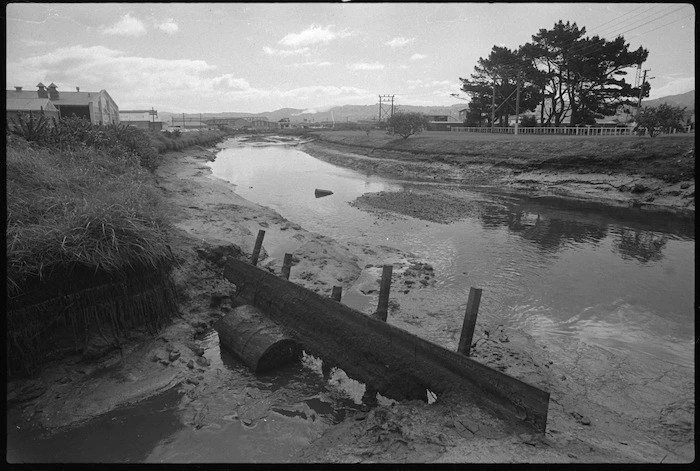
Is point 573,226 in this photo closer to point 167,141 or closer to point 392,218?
point 392,218

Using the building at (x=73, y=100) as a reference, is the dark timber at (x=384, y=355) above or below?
below

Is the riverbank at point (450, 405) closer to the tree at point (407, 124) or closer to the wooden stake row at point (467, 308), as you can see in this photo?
the wooden stake row at point (467, 308)

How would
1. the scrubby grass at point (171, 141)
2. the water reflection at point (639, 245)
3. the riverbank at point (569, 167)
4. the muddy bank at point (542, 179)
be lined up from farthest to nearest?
the scrubby grass at point (171, 141)
the riverbank at point (569, 167)
the muddy bank at point (542, 179)
the water reflection at point (639, 245)

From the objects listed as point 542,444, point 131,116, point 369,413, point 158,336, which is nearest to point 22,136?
point 158,336

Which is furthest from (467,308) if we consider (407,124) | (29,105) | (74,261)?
(407,124)

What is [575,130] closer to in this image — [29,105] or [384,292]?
[384,292]

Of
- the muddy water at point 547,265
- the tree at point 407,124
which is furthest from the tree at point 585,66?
the muddy water at point 547,265

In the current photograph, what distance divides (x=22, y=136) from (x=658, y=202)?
34.4 meters

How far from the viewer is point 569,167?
35.9 meters

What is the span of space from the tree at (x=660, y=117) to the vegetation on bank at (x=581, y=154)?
0.91m

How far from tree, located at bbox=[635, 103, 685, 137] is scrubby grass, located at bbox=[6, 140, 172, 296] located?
38.1 m

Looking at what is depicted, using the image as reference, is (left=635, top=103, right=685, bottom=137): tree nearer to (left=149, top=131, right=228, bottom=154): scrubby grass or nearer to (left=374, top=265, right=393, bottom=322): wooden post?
(left=374, top=265, right=393, bottom=322): wooden post

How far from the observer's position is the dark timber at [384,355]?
6.69 m

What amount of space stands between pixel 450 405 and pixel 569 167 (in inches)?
1355
